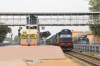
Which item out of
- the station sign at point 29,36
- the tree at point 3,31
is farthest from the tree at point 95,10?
the tree at point 3,31

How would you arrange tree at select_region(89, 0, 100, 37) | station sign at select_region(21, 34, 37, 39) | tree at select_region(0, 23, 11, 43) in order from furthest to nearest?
tree at select_region(0, 23, 11, 43)
tree at select_region(89, 0, 100, 37)
station sign at select_region(21, 34, 37, 39)

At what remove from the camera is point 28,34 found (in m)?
29.9

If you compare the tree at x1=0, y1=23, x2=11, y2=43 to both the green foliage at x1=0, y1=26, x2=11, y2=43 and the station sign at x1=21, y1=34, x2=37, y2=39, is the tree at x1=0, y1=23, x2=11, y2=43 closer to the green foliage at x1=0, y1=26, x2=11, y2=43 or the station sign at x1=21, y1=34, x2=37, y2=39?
the green foliage at x1=0, y1=26, x2=11, y2=43

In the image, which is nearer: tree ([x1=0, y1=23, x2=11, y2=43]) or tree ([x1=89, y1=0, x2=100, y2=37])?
tree ([x1=89, y1=0, x2=100, y2=37])

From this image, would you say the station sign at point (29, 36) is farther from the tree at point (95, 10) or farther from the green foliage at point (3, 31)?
the green foliage at point (3, 31)

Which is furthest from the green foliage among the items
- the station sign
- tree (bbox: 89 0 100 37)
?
the station sign

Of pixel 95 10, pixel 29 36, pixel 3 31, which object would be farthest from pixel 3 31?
pixel 29 36

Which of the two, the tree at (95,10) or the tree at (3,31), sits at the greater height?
the tree at (95,10)

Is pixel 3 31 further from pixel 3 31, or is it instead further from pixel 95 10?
pixel 95 10

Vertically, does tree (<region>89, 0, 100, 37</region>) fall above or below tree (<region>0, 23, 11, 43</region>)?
above

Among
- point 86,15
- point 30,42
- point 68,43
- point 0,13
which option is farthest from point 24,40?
point 86,15

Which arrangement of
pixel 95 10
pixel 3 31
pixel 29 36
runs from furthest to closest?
1. pixel 3 31
2. pixel 95 10
3. pixel 29 36

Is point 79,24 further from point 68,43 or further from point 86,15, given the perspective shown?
point 68,43

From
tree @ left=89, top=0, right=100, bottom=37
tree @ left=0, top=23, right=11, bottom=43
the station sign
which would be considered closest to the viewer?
the station sign
